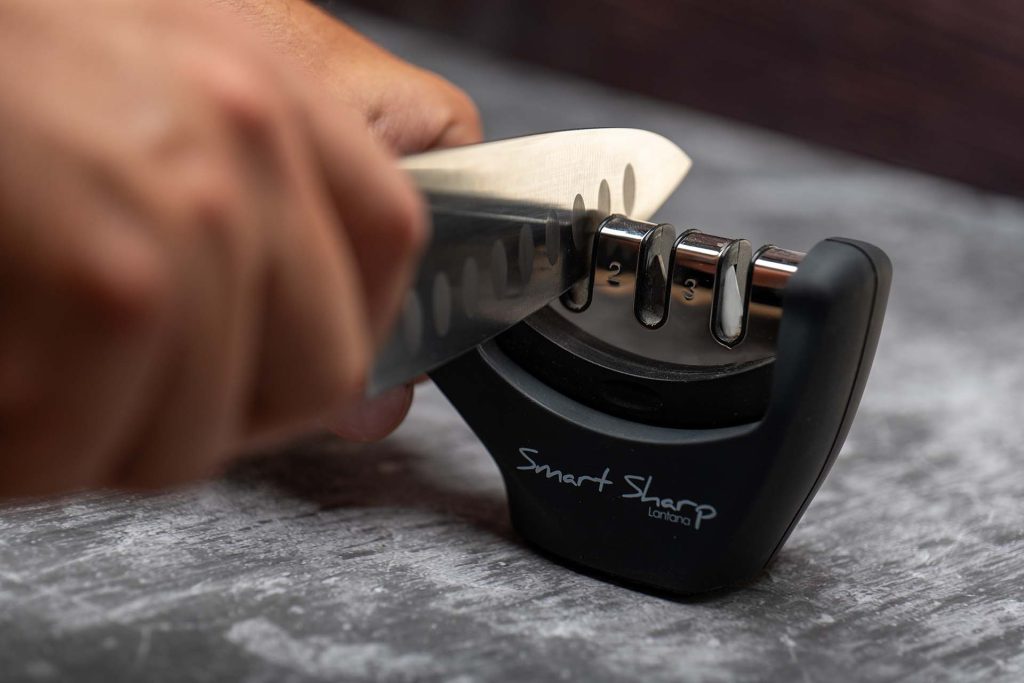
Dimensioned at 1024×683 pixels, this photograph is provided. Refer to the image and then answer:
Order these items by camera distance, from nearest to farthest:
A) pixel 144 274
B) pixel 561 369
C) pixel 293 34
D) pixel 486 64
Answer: pixel 144 274 < pixel 561 369 < pixel 293 34 < pixel 486 64

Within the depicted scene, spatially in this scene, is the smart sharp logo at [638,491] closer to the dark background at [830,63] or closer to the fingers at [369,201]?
the fingers at [369,201]

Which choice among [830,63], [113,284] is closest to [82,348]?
[113,284]

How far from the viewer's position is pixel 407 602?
2.11ft

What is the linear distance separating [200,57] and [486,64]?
6.08ft

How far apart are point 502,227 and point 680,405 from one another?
16 cm

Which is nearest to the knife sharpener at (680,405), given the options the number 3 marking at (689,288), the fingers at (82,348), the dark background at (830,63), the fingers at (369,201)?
the number 3 marking at (689,288)

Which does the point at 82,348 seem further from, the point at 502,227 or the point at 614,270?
the point at 614,270

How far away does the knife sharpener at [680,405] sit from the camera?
0.61 metres

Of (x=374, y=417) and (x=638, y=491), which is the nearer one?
(x=638, y=491)

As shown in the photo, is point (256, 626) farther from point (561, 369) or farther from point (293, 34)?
point (293, 34)

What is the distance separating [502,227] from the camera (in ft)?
1.98

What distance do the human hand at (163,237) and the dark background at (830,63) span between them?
5.02 feet

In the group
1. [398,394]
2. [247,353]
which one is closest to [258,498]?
[398,394]

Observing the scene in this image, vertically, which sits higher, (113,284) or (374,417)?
(113,284)
